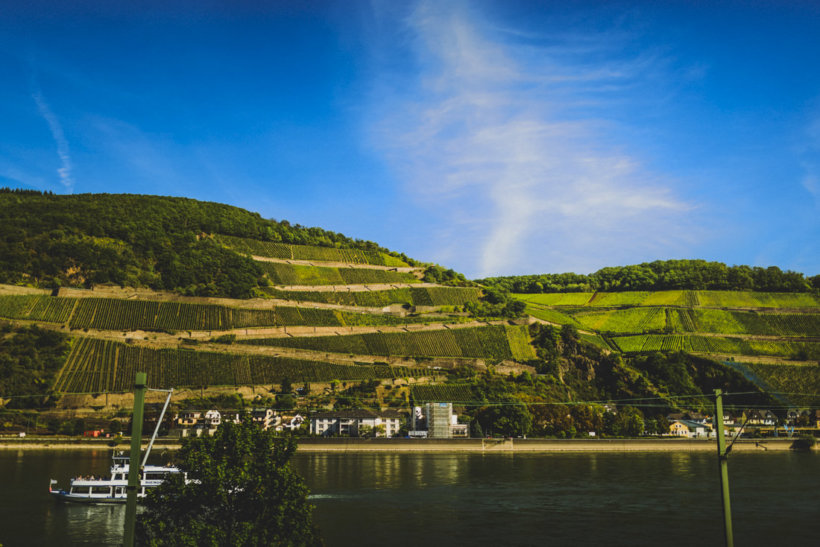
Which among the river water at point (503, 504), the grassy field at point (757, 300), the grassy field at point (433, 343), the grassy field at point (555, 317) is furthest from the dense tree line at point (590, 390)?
the grassy field at point (757, 300)

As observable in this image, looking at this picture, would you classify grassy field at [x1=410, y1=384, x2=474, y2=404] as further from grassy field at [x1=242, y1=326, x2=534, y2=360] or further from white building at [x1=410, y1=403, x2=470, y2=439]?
grassy field at [x1=242, y1=326, x2=534, y2=360]

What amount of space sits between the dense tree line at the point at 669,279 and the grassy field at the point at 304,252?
136 feet

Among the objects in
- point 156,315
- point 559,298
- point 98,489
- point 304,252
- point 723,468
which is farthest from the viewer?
point 559,298

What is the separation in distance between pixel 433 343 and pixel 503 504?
187 ft

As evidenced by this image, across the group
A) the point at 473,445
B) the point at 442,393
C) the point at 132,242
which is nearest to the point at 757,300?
the point at 442,393

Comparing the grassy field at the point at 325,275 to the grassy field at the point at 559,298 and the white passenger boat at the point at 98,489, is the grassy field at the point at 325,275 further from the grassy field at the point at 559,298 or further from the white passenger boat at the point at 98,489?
the white passenger boat at the point at 98,489

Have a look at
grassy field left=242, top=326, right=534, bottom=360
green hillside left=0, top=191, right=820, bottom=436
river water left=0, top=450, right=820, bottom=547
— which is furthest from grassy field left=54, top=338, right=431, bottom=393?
river water left=0, top=450, right=820, bottom=547

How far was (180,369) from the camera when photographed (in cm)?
7231

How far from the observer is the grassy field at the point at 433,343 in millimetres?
85438

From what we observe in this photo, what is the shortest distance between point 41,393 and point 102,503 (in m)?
32.3

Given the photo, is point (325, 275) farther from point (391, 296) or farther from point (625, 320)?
point (625, 320)

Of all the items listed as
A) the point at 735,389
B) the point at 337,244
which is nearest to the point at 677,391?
the point at 735,389

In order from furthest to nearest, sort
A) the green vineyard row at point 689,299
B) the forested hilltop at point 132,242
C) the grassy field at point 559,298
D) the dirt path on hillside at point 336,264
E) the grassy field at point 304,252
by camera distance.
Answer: the grassy field at point 559,298, the green vineyard row at point 689,299, the grassy field at point 304,252, the dirt path on hillside at point 336,264, the forested hilltop at point 132,242

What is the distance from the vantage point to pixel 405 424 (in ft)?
237
